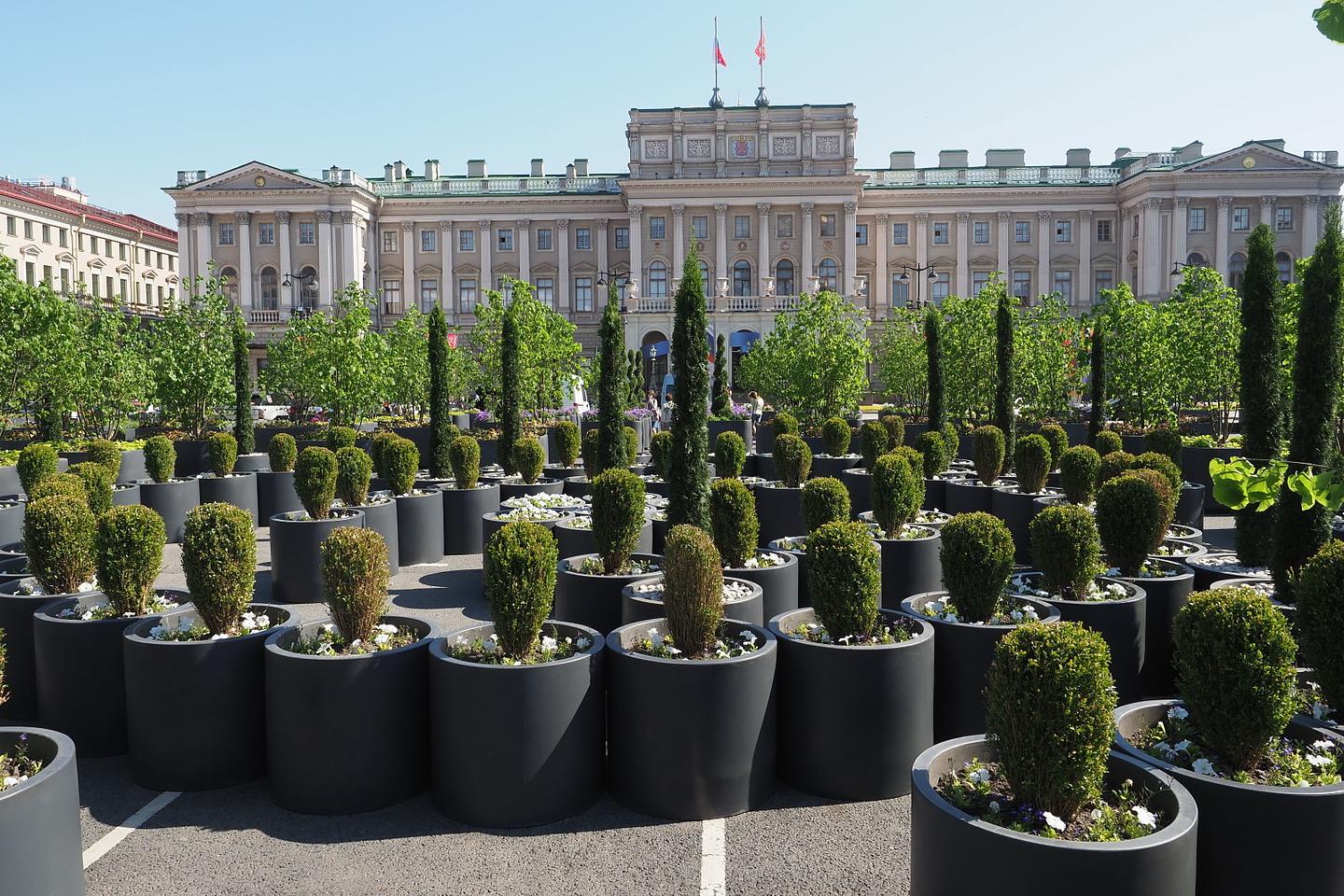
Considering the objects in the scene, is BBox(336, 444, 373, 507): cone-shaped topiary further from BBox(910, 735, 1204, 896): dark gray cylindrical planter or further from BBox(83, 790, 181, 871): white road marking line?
BBox(910, 735, 1204, 896): dark gray cylindrical planter

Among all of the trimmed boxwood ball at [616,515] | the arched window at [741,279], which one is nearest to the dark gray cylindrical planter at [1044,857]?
the trimmed boxwood ball at [616,515]

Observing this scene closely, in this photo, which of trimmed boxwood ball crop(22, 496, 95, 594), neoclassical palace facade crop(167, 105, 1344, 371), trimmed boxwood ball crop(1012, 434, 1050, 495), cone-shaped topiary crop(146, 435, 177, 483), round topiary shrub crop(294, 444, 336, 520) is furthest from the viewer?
neoclassical palace facade crop(167, 105, 1344, 371)

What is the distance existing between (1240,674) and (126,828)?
5453mm

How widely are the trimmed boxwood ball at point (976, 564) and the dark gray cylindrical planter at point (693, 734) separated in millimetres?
1590

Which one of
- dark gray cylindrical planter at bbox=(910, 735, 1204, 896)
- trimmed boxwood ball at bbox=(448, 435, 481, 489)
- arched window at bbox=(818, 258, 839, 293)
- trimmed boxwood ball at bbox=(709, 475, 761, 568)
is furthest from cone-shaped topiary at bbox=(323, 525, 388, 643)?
arched window at bbox=(818, 258, 839, 293)

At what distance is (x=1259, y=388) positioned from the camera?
1000 cm

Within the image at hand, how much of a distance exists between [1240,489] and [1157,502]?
15.2ft

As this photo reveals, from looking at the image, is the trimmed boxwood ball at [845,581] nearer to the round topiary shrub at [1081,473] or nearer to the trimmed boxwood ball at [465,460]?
the round topiary shrub at [1081,473]

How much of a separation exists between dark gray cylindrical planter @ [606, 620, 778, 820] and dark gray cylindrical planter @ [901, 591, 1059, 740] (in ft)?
4.21

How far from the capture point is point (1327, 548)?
16.3 ft

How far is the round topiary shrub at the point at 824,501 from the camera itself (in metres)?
9.09

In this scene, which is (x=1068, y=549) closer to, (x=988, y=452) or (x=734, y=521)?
(x=734, y=521)

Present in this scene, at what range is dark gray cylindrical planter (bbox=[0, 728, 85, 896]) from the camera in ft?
12.8

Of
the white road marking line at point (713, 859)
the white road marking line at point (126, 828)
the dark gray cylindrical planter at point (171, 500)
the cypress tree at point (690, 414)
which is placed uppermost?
the cypress tree at point (690, 414)
